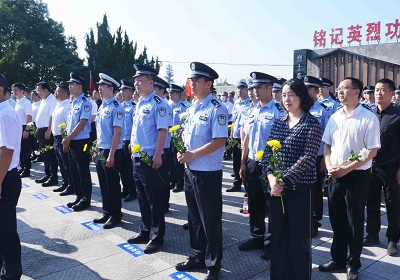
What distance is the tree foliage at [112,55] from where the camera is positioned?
3550 centimetres

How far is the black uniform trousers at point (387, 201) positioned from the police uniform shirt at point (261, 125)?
1383 millimetres

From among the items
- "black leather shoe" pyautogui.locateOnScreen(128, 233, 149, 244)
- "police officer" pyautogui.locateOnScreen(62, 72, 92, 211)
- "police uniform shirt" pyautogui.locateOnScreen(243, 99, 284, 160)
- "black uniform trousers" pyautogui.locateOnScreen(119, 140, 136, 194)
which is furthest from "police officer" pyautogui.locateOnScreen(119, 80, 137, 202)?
"police uniform shirt" pyautogui.locateOnScreen(243, 99, 284, 160)

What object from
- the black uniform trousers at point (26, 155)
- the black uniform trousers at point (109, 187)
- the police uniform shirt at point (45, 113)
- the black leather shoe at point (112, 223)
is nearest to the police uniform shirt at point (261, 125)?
the black uniform trousers at point (109, 187)

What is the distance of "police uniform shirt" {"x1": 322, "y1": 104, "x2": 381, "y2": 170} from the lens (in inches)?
129

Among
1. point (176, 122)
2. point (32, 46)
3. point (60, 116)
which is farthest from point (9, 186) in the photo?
point (32, 46)

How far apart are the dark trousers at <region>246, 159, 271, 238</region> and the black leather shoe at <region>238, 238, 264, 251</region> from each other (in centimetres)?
6

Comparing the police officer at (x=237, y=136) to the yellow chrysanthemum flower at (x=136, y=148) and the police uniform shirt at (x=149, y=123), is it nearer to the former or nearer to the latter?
Result: the police uniform shirt at (x=149, y=123)

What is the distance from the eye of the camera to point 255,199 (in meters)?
4.14

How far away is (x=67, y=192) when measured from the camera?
6.57 metres

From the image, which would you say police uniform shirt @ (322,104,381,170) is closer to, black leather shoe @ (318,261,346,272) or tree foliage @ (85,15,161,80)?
black leather shoe @ (318,261,346,272)

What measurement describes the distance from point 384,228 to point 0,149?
4.73 meters

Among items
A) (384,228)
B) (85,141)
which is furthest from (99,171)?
(384,228)

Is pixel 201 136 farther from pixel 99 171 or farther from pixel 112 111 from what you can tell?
pixel 99 171

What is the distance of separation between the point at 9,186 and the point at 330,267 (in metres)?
3.14
